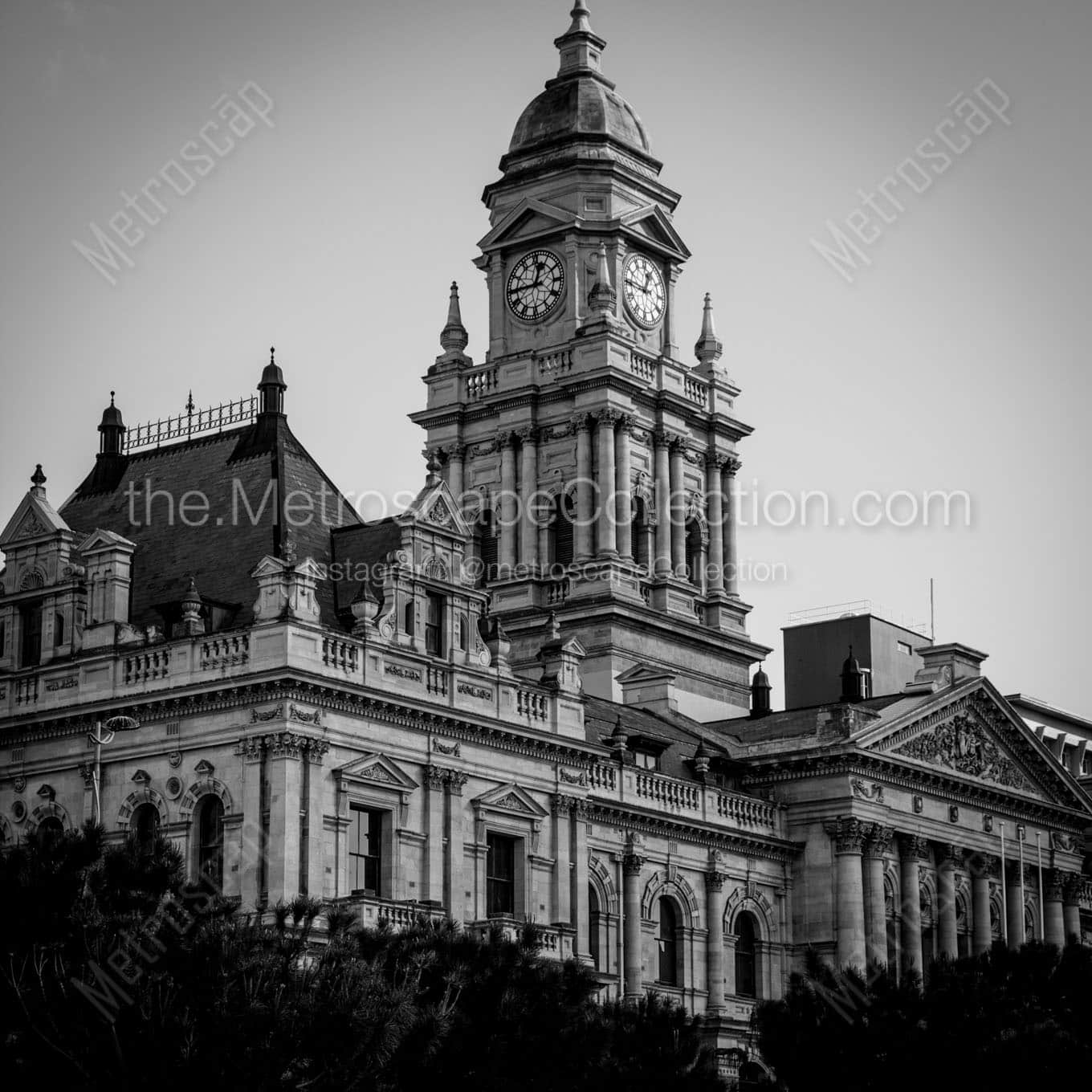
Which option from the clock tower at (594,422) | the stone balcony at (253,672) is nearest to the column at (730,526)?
the clock tower at (594,422)

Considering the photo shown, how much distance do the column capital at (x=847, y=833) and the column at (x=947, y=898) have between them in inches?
231

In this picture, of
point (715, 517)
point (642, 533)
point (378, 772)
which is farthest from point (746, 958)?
point (715, 517)

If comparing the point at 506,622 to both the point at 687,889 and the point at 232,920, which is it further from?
the point at 232,920

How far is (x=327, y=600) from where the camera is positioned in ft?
230

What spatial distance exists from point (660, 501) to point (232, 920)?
180 feet

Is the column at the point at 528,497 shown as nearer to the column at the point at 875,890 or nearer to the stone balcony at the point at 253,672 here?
the column at the point at 875,890

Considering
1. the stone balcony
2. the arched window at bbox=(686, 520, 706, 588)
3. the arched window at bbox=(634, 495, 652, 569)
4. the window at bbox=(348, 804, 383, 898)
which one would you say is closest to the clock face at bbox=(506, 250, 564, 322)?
the arched window at bbox=(634, 495, 652, 569)

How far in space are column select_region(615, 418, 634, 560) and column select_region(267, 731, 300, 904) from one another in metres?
38.5

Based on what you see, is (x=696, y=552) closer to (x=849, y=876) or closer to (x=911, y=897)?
(x=911, y=897)

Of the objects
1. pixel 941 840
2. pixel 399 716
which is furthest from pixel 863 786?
pixel 399 716

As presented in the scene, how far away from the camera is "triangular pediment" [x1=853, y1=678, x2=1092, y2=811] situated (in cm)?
8962

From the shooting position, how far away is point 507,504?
105m

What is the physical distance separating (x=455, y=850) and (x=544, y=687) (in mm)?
7129

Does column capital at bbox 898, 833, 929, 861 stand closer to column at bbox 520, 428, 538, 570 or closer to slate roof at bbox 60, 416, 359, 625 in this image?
column at bbox 520, 428, 538, 570
